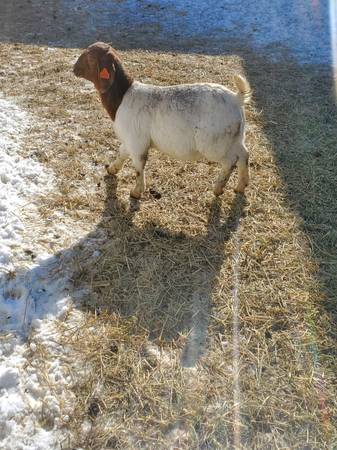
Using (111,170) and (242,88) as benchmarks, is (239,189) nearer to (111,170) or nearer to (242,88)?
(242,88)

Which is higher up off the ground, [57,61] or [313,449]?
[57,61]

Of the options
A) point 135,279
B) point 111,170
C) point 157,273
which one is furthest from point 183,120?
point 135,279

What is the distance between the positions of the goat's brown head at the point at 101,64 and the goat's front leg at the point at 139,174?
2.53ft

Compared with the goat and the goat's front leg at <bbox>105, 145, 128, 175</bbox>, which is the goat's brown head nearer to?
the goat

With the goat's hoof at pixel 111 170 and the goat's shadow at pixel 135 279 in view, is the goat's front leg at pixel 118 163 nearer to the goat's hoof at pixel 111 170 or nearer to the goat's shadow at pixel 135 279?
the goat's hoof at pixel 111 170

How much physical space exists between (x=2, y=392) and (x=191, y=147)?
2765 mm

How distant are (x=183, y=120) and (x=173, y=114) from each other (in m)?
0.12

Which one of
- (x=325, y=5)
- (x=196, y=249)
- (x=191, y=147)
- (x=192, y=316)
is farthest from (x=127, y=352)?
(x=325, y=5)

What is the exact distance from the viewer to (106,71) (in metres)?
4.17

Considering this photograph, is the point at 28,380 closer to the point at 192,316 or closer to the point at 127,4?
the point at 192,316

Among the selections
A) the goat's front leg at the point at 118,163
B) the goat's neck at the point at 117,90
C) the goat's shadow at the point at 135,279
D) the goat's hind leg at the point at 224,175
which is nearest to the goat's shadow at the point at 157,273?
the goat's shadow at the point at 135,279

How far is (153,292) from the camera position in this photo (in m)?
3.66

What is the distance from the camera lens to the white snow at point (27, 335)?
8.80ft

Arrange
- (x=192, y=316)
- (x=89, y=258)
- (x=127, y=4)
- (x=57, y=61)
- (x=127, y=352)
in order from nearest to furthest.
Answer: (x=127, y=352) < (x=192, y=316) < (x=89, y=258) < (x=57, y=61) < (x=127, y=4)
